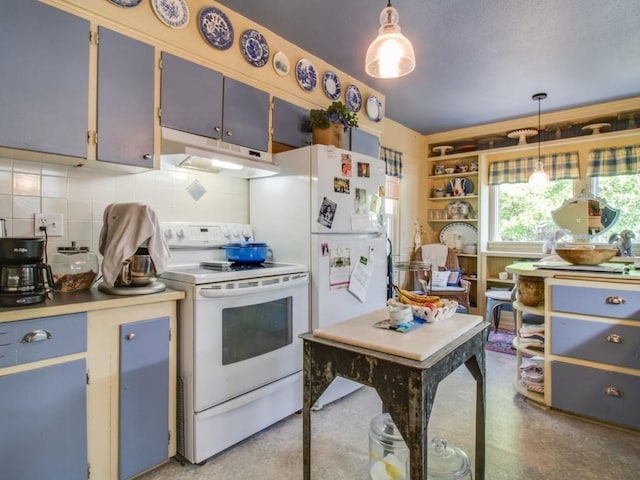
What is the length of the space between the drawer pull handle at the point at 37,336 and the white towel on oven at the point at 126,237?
1.09 feet

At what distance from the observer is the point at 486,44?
2621 mm

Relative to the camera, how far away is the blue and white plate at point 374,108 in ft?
10.9

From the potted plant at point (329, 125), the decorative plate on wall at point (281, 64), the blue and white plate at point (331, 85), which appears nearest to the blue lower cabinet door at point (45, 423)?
the potted plant at point (329, 125)

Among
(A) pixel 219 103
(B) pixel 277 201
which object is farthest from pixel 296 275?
(A) pixel 219 103

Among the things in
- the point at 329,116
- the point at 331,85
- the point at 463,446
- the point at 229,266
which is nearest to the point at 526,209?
the point at 331,85

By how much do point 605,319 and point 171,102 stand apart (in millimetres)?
2762

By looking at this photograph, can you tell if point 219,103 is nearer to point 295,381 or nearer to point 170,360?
point 170,360

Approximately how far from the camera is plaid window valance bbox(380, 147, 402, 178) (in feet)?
13.5

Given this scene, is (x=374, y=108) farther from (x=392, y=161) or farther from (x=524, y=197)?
(x=524, y=197)

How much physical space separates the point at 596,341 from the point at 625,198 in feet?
8.42

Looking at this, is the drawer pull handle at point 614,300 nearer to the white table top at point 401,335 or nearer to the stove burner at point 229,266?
the white table top at point 401,335

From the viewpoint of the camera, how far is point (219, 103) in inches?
86.0

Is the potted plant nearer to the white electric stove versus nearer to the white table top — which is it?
the white electric stove

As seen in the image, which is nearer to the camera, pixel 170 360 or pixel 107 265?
pixel 107 265
